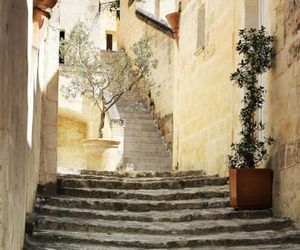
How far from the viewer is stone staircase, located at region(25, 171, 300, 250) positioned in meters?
7.21

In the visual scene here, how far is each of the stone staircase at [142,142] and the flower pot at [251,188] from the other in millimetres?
7413

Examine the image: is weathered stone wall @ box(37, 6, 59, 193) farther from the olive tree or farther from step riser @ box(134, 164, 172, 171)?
the olive tree

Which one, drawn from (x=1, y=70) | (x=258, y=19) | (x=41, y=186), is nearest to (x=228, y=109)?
(x=258, y=19)

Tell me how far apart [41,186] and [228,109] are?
126 inches

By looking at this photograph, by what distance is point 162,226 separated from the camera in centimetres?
791

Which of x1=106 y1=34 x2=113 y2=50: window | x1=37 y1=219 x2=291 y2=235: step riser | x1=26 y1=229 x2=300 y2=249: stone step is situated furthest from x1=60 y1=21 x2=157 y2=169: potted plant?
x1=106 y1=34 x2=113 y2=50: window

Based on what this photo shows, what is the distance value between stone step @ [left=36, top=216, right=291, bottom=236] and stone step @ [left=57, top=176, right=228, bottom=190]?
1.56 metres

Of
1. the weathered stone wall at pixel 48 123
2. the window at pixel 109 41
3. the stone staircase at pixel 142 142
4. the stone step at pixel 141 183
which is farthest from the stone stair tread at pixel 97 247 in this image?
the window at pixel 109 41

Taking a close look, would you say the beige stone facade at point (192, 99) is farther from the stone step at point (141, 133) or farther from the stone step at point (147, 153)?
the stone step at point (141, 133)

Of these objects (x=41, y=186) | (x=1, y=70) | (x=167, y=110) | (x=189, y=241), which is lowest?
(x=189, y=241)

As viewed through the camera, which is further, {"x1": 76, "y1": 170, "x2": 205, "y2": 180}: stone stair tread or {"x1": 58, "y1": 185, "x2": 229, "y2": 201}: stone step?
{"x1": 76, "y1": 170, "x2": 205, "y2": 180}: stone stair tread

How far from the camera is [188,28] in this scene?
13.0 meters

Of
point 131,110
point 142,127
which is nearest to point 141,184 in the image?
point 142,127

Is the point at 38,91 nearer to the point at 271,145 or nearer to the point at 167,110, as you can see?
the point at 271,145
